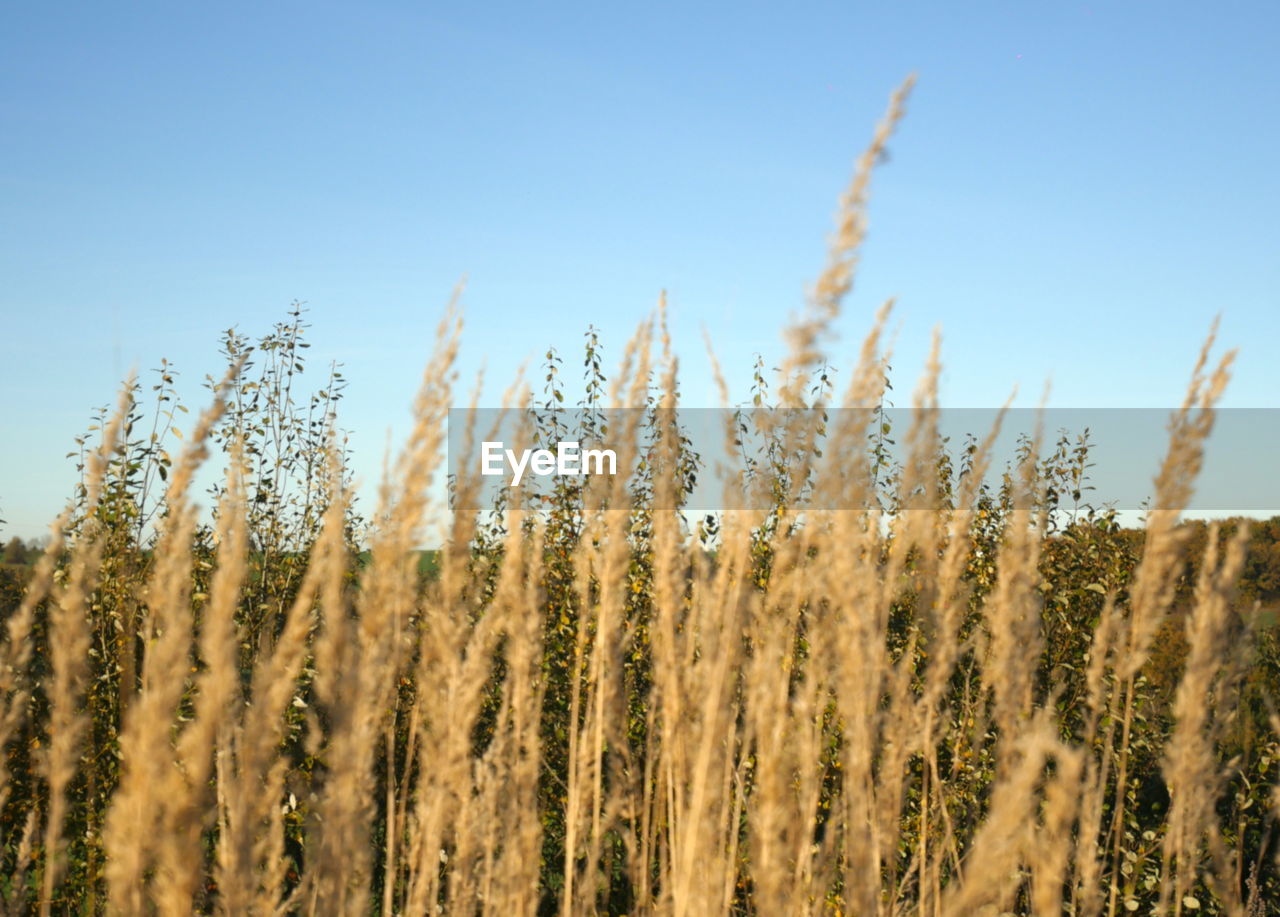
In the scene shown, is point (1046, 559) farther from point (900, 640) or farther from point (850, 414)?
point (850, 414)

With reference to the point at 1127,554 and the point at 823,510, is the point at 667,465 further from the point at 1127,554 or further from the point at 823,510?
the point at 1127,554

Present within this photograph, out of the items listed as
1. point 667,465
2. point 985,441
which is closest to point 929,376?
point 985,441

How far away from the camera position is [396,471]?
5.58 feet

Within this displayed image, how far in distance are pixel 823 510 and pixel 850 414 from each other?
0.62 ft

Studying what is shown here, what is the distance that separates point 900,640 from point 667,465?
3447 millimetres

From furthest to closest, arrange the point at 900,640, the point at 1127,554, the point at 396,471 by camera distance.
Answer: the point at 1127,554, the point at 900,640, the point at 396,471

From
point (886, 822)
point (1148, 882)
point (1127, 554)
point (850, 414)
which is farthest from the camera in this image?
point (1127, 554)

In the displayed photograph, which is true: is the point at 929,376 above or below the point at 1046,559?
above

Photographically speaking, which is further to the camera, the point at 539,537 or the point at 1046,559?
the point at 1046,559

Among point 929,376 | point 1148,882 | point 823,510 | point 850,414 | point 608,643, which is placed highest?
point 929,376

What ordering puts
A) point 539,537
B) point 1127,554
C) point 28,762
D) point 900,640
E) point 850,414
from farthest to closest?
point 1127,554 → point 900,640 → point 28,762 → point 539,537 → point 850,414

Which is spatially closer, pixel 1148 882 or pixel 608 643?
pixel 608 643

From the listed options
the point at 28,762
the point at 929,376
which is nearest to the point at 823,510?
the point at 929,376

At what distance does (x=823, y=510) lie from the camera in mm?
1884
